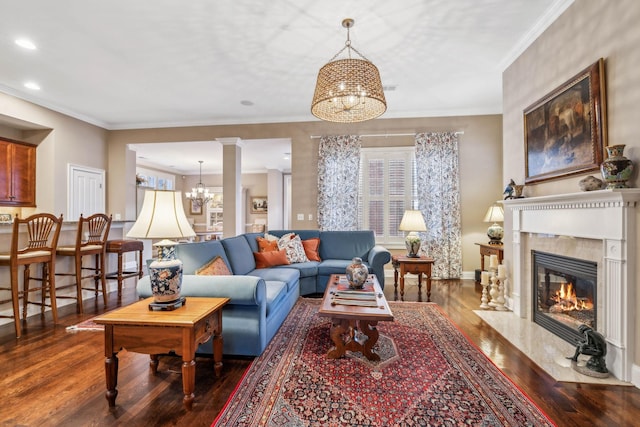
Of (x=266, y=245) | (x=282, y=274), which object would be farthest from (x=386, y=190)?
(x=282, y=274)

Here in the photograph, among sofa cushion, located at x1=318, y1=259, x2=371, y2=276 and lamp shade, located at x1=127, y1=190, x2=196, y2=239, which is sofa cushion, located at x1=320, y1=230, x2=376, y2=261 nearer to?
sofa cushion, located at x1=318, y1=259, x2=371, y2=276

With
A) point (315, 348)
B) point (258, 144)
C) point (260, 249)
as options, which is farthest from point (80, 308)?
point (258, 144)

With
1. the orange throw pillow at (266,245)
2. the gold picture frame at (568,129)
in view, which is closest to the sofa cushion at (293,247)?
the orange throw pillow at (266,245)

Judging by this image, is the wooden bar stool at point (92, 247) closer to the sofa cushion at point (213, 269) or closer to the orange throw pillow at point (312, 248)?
the sofa cushion at point (213, 269)

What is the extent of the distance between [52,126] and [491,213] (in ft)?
23.2

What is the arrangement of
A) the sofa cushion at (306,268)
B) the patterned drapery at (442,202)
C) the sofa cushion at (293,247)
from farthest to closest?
1. the patterned drapery at (442,202)
2. the sofa cushion at (293,247)
3. the sofa cushion at (306,268)

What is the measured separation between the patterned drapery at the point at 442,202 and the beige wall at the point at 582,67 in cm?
144

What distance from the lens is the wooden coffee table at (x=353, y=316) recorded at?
A: 2047 mm

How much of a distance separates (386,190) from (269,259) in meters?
2.57

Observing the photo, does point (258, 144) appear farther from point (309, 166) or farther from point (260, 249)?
point (260, 249)

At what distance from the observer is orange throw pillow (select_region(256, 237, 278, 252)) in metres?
4.00

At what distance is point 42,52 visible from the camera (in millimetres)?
3217

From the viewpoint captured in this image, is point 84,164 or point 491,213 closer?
point 491,213

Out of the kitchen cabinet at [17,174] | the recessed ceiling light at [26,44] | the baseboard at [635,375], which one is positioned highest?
the recessed ceiling light at [26,44]
